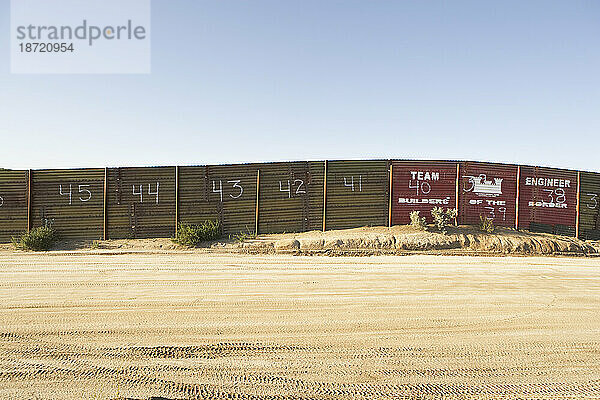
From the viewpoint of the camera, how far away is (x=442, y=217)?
49.1ft

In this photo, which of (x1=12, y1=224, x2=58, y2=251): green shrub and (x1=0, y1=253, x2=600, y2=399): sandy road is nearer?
(x1=0, y1=253, x2=600, y2=399): sandy road

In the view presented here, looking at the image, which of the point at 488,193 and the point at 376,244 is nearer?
the point at 376,244

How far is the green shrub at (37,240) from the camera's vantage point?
14414mm

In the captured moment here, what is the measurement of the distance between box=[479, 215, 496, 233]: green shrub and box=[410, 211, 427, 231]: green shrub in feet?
7.20

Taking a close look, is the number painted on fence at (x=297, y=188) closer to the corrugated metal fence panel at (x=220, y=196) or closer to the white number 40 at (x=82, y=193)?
the corrugated metal fence panel at (x=220, y=196)

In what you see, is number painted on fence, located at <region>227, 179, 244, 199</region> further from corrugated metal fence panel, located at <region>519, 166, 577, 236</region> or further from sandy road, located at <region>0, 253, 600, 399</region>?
corrugated metal fence panel, located at <region>519, 166, 577, 236</region>

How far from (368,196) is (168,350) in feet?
40.6

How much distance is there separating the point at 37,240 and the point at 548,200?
18888 mm

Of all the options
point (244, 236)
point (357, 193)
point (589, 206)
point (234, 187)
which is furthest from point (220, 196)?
point (589, 206)

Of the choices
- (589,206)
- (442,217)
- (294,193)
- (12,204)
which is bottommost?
(442,217)

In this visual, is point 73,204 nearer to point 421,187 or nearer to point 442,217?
point 421,187

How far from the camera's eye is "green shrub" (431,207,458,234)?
14.9 metres

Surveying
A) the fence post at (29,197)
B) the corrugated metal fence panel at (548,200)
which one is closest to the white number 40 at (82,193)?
the fence post at (29,197)

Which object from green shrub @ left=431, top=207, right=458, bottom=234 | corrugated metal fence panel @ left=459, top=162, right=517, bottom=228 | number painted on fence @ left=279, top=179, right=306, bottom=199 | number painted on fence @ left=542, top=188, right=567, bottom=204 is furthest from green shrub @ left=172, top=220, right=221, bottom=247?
number painted on fence @ left=542, top=188, right=567, bottom=204
